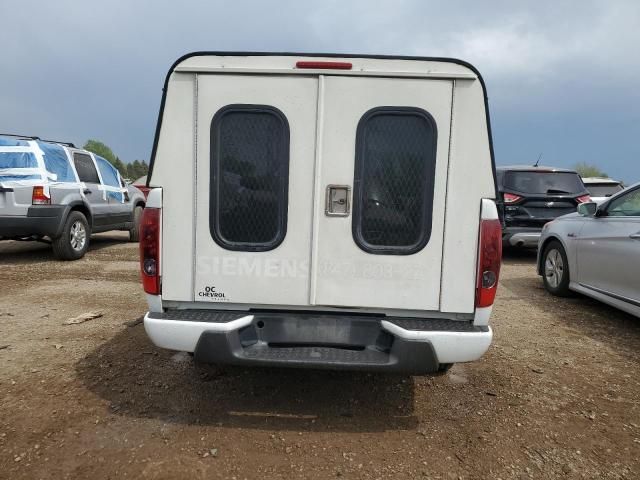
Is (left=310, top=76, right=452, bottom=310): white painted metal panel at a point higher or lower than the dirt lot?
higher

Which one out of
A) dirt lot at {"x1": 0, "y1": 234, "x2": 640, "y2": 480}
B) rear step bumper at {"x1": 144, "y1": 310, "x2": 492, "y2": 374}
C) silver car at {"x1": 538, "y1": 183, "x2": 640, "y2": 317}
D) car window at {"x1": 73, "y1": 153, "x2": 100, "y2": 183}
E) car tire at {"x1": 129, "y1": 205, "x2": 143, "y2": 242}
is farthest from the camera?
car tire at {"x1": 129, "y1": 205, "x2": 143, "y2": 242}

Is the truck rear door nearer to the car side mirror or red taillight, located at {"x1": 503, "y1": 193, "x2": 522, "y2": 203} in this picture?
the car side mirror

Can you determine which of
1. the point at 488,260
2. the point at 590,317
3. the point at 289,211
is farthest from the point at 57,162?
the point at 590,317

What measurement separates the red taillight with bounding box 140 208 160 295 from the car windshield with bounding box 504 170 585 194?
715 centimetres

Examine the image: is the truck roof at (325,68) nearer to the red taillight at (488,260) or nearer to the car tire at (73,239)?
the red taillight at (488,260)

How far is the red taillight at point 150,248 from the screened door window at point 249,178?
0.33 meters

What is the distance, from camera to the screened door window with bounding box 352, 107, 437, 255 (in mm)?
2686

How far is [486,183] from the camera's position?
2.64 meters

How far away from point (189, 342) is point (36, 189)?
5776mm

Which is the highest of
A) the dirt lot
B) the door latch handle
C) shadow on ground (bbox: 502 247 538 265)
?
the door latch handle

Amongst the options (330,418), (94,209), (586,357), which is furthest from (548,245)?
(94,209)

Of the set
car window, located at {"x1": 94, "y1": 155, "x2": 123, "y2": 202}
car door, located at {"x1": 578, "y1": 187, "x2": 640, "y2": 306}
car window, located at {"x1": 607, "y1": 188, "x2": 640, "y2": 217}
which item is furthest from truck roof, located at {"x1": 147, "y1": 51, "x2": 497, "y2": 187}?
car window, located at {"x1": 94, "y1": 155, "x2": 123, "y2": 202}

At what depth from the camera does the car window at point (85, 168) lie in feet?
26.5

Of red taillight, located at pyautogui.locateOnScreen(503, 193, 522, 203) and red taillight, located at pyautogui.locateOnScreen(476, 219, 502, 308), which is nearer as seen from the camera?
red taillight, located at pyautogui.locateOnScreen(476, 219, 502, 308)
